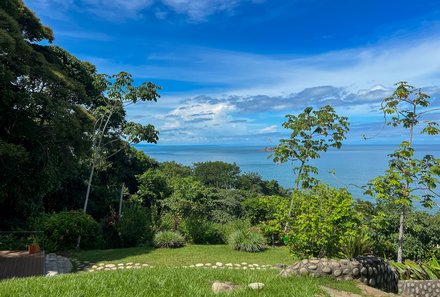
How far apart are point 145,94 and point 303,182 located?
20.3ft

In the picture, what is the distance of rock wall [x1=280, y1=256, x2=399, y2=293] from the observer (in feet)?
18.2

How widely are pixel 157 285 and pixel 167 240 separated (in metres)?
6.90

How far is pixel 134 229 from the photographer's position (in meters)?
11.7

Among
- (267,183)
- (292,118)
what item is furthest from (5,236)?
(267,183)

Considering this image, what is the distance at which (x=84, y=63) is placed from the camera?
53.7 feet

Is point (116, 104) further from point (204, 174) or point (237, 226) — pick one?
point (204, 174)

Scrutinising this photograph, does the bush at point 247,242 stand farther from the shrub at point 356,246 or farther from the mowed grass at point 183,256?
the shrub at point 356,246

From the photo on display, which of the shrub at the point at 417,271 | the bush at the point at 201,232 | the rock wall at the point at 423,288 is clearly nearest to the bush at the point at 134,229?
the bush at the point at 201,232

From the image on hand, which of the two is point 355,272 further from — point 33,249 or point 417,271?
point 33,249

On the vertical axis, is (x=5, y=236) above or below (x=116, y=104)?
below

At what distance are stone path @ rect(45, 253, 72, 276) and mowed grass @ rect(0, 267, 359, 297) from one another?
3.49m

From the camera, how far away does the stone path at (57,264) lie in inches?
307

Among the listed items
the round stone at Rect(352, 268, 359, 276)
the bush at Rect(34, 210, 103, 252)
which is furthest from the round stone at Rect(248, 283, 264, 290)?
the bush at Rect(34, 210, 103, 252)

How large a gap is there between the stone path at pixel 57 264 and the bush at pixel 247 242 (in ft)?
15.8
